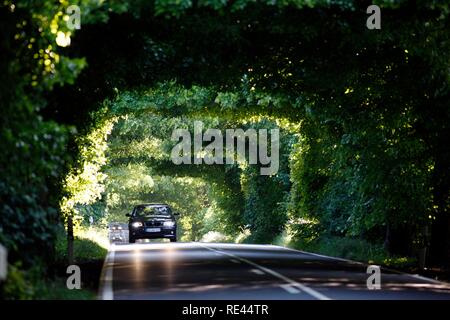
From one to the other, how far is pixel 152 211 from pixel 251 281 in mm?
27217

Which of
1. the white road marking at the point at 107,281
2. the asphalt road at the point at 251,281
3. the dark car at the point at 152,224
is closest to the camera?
the white road marking at the point at 107,281

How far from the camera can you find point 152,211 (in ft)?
145

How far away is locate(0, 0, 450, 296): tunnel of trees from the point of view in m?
13.0

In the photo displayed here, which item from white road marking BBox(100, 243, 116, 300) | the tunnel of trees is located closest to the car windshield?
the tunnel of trees

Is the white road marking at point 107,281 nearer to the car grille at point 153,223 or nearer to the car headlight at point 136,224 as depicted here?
the car grille at point 153,223

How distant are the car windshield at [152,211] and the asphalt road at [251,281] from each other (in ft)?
62.0

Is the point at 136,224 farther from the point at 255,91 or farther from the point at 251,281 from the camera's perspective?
the point at 251,281

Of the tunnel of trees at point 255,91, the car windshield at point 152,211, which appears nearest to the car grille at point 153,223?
the car windshield at point 152,211

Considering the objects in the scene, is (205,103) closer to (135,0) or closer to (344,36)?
(344,36)

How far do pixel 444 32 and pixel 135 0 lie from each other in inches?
243

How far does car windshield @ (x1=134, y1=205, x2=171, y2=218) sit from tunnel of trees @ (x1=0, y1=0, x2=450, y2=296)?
9605 millimetres

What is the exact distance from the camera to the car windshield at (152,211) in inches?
1729

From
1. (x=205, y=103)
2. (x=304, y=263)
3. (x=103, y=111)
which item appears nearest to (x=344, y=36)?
(x=304, y=263)

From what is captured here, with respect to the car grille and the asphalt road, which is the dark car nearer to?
the car grille
